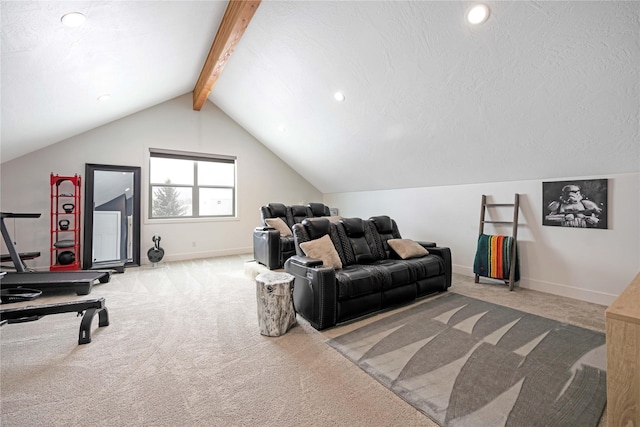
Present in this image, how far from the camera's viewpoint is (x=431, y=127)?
3.79 meters

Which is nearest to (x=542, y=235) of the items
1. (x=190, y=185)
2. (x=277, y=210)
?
(x=277, y=210)

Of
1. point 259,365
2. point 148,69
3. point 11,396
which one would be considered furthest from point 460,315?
point 148,69

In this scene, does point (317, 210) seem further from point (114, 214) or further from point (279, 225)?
point (114, 214)

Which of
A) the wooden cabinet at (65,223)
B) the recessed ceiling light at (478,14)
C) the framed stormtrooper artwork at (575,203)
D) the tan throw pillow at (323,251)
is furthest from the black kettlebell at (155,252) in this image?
the framed stormtrooper artwork at (575,203)

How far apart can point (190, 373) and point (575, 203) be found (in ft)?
14.4

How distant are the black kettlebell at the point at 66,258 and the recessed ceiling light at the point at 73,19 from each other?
367cm

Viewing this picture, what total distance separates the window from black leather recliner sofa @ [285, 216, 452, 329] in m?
3.73

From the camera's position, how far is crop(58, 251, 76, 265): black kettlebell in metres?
4.39

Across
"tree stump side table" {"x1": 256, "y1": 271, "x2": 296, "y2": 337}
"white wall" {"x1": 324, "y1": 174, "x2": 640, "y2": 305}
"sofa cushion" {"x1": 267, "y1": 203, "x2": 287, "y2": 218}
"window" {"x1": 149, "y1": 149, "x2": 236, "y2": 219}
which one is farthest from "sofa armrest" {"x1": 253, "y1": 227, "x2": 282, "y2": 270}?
"white wall" {"x1": 324, "y1": 174, "x2": 640, "y2": 305}

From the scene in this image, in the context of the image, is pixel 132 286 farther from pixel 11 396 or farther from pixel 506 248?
pixel 506 248

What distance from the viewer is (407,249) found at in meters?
3.45

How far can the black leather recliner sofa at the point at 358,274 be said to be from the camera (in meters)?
2.52

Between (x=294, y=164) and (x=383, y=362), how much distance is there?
18.5 feet

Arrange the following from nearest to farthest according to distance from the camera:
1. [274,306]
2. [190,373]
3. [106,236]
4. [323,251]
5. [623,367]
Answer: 1. [623,367]
2. [190,373]
3. [274,306]
4. [323,251]
5. [106,236]
